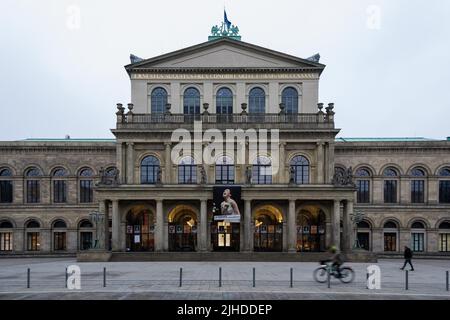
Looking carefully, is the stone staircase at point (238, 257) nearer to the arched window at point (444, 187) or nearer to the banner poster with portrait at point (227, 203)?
the banner poster with portrait at point (227, 203)

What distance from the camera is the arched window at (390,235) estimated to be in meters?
43.1

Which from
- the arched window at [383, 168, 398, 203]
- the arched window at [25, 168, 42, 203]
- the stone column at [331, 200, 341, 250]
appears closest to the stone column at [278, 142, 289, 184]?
the stone column at [331, 200, 341, 250]

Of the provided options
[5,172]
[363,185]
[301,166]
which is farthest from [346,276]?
[5,172]

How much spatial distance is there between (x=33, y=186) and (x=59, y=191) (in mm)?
2843

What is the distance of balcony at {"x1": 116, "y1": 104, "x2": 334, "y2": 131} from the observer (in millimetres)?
40094

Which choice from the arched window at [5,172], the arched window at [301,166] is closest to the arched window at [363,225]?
the arched window at [301,166]

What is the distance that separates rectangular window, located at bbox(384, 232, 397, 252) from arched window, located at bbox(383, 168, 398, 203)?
362 centimetres

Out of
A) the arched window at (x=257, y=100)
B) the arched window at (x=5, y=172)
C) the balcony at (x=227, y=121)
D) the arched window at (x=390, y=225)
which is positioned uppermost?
the arched window at (x=257, y=100)

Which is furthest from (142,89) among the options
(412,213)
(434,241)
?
(434,241)

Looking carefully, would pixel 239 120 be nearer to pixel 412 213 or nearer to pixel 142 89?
pixel 142 89

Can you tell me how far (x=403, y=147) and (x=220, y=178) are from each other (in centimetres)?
2012

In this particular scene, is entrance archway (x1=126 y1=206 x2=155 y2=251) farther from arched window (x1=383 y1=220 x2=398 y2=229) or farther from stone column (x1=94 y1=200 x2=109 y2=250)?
arched window (x1=383 y1=220 x2=398 y2=229)

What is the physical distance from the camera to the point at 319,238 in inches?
1564

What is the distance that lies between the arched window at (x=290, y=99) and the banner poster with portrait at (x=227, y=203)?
12918 mm
